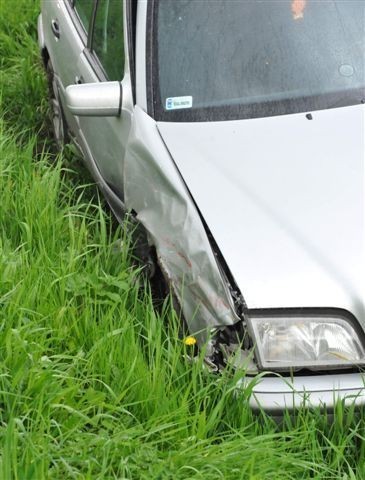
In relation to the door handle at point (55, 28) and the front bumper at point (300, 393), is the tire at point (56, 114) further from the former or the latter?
the front bumper at point (300, 393)

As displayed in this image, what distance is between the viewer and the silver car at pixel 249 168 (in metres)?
2.88

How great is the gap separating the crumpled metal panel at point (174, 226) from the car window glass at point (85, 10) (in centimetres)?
105

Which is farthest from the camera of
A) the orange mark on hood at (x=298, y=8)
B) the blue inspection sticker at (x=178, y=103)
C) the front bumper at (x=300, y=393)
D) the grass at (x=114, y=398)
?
the orange mark on hood at (x=298, y=8)

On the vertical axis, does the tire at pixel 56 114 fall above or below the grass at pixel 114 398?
above

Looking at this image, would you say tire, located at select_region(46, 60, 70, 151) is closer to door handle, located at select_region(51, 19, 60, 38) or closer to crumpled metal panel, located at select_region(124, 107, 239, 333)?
door handle, located at select_region(51, 19, 60, 38)

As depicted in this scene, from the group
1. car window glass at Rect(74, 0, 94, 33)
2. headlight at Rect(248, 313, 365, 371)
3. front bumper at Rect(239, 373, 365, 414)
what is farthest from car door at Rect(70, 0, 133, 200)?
front bumper at Rect(239, 373, 365, 414)

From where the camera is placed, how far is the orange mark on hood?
12.3 feet

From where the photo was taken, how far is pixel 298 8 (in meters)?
3.75

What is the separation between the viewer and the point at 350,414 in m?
2.83

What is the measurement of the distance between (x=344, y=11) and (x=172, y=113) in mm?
814

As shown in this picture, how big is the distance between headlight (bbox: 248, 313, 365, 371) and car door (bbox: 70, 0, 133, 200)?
1128mm

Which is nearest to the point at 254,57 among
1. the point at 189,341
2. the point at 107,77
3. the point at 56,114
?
the point at 107,77

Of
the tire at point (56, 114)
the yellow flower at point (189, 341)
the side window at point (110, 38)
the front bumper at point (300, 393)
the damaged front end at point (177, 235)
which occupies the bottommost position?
the front bumper at point (300, 393)

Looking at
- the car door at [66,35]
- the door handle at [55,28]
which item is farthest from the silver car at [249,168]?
the door handle at [55,28]
